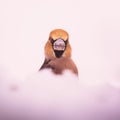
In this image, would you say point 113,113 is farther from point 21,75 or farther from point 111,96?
point 21,75

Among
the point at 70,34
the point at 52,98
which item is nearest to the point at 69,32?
the point at 70,34

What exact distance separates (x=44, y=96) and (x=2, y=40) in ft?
0.88

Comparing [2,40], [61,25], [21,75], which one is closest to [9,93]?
[21,75]

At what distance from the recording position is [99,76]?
1.36 m

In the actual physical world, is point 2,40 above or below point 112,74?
above

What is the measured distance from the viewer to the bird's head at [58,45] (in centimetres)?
134

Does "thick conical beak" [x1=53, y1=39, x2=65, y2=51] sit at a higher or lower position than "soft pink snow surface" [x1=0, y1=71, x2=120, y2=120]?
higher

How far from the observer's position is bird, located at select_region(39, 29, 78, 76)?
134 cm

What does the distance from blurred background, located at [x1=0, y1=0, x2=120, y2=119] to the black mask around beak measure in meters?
0.04

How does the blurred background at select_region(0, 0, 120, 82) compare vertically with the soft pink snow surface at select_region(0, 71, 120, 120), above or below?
above

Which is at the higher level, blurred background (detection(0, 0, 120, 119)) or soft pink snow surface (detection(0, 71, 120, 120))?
blurred background (detection(0, 0, 120, 119))

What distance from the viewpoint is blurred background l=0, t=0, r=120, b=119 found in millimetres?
1354

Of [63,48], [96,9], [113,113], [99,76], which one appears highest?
[96,9]

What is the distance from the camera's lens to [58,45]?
4.38 feet
